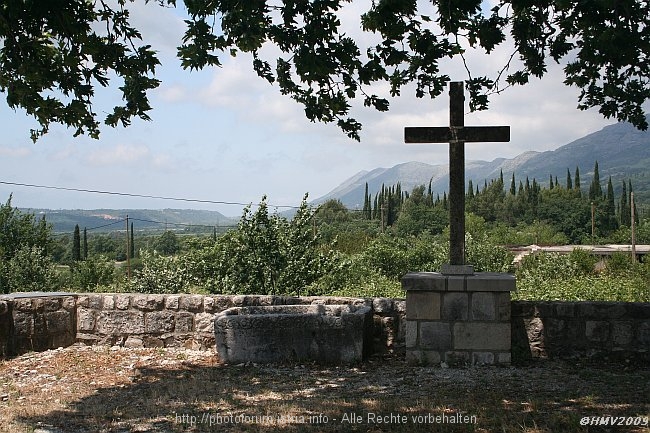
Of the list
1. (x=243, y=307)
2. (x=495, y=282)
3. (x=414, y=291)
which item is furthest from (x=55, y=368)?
(x=495, y=282)

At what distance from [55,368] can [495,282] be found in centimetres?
462

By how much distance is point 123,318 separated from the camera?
766cm

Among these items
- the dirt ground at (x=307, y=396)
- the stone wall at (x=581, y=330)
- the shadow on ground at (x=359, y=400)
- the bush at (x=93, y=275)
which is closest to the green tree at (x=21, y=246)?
the bush at (x=93, y=275)

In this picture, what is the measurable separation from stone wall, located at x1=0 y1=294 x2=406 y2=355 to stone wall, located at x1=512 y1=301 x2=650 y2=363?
1.39m

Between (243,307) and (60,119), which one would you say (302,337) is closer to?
(243,307)

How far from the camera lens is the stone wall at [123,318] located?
7271mm

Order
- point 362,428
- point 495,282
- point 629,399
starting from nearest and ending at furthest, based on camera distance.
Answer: point 362,428 < point 629,399 < point 495,282

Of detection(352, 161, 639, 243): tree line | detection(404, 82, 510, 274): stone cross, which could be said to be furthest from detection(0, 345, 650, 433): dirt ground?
detection(352, 161, 639, 243): tree line

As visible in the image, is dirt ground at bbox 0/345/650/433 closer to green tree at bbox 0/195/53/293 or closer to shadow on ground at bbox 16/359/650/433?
shadow on ground at bbox 16/359/650/433

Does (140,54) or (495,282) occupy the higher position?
(140,54)

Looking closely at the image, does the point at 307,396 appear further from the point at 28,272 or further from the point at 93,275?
the point at 28,272

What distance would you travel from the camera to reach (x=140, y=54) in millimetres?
5738

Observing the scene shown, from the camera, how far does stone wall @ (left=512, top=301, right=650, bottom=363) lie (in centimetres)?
643

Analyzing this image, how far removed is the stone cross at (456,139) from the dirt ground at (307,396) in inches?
53.5
